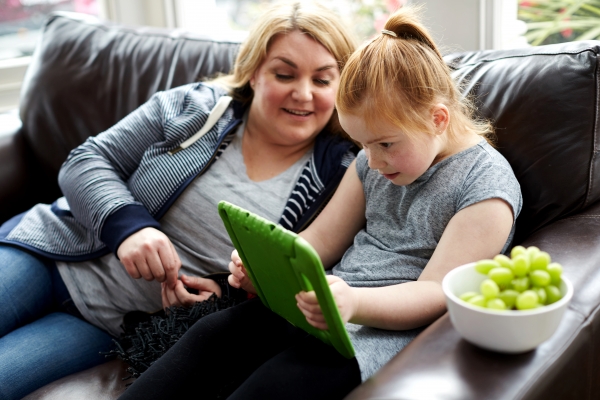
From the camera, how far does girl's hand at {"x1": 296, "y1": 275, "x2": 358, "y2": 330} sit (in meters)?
0.84

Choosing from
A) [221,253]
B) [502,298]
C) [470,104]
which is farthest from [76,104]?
[502,298]

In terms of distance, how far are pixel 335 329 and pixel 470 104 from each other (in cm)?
60

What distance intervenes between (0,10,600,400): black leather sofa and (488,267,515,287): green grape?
10 cm

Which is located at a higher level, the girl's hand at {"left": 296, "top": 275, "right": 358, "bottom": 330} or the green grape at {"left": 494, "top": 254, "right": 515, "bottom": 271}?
the green grape at {"left": 494, "top": 254, "right": 515, "bottom": 271}

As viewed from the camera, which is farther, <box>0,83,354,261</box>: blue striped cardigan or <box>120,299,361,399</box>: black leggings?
<box>0,83,354,261</box>: blue striped cardigan

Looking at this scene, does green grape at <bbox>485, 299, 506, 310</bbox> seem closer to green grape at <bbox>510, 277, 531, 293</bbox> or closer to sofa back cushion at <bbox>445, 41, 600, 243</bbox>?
green grape at <bbox>510, 277, 531, 293</bbox>

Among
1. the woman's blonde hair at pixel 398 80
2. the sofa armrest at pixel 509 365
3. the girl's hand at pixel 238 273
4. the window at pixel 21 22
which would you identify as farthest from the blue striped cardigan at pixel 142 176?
the window at pixel 21 22

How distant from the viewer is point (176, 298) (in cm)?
130

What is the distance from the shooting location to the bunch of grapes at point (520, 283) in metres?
0.75

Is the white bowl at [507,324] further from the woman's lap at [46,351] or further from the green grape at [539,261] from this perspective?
the woman's lap at [46,351]

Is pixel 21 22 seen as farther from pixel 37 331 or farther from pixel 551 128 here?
pixel 551 128

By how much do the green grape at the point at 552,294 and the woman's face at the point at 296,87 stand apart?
0.73 meters

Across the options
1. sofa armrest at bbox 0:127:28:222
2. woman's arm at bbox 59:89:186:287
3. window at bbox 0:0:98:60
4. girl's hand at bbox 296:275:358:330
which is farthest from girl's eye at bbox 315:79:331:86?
window at bbox 0:0:98:60

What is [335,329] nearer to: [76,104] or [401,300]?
[401,300]
